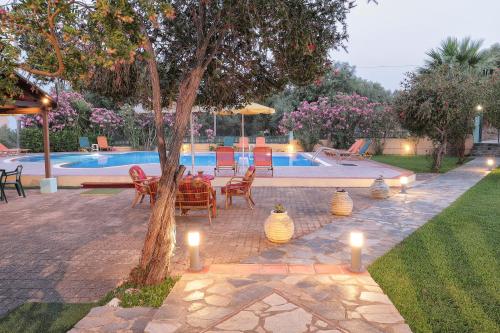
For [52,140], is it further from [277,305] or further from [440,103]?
[277,305]

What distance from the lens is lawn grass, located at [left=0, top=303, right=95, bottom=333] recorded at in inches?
141

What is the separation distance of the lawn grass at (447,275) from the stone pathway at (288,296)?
8.9 inches

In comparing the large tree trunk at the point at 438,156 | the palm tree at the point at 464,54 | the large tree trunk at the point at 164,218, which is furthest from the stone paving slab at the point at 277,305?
the palm tree at the point at 464,54

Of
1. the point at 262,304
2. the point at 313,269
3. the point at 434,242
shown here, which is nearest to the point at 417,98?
the point at 434,242

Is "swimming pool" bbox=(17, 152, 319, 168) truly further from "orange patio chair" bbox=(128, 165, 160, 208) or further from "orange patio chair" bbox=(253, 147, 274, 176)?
"orange patio chair" bbox=(128, 165, 160, 208)

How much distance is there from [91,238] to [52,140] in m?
20.7

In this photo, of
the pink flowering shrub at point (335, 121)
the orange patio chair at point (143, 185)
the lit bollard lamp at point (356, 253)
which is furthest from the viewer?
Answer: the pink flowering shrub at point (335, 121)

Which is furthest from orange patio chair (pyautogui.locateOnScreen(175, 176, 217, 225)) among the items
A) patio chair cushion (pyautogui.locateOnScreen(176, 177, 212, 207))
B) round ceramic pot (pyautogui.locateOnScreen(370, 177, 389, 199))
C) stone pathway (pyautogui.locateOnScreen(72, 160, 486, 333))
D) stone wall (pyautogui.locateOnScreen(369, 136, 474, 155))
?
stone wall (pyautogui.locateOnScreen(369, 136, 474, 155))

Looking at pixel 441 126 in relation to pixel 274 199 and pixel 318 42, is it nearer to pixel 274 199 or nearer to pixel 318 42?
pixel 274 199

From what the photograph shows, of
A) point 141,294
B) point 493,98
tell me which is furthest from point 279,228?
point 493,98

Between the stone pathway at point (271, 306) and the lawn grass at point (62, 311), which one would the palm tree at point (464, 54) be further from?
the lawn grass at point (62, 311)

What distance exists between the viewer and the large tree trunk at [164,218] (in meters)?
4.34

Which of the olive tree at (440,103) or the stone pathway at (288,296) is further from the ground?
the olive tree at (440,103)

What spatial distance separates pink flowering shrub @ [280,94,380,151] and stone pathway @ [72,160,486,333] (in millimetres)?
16816
